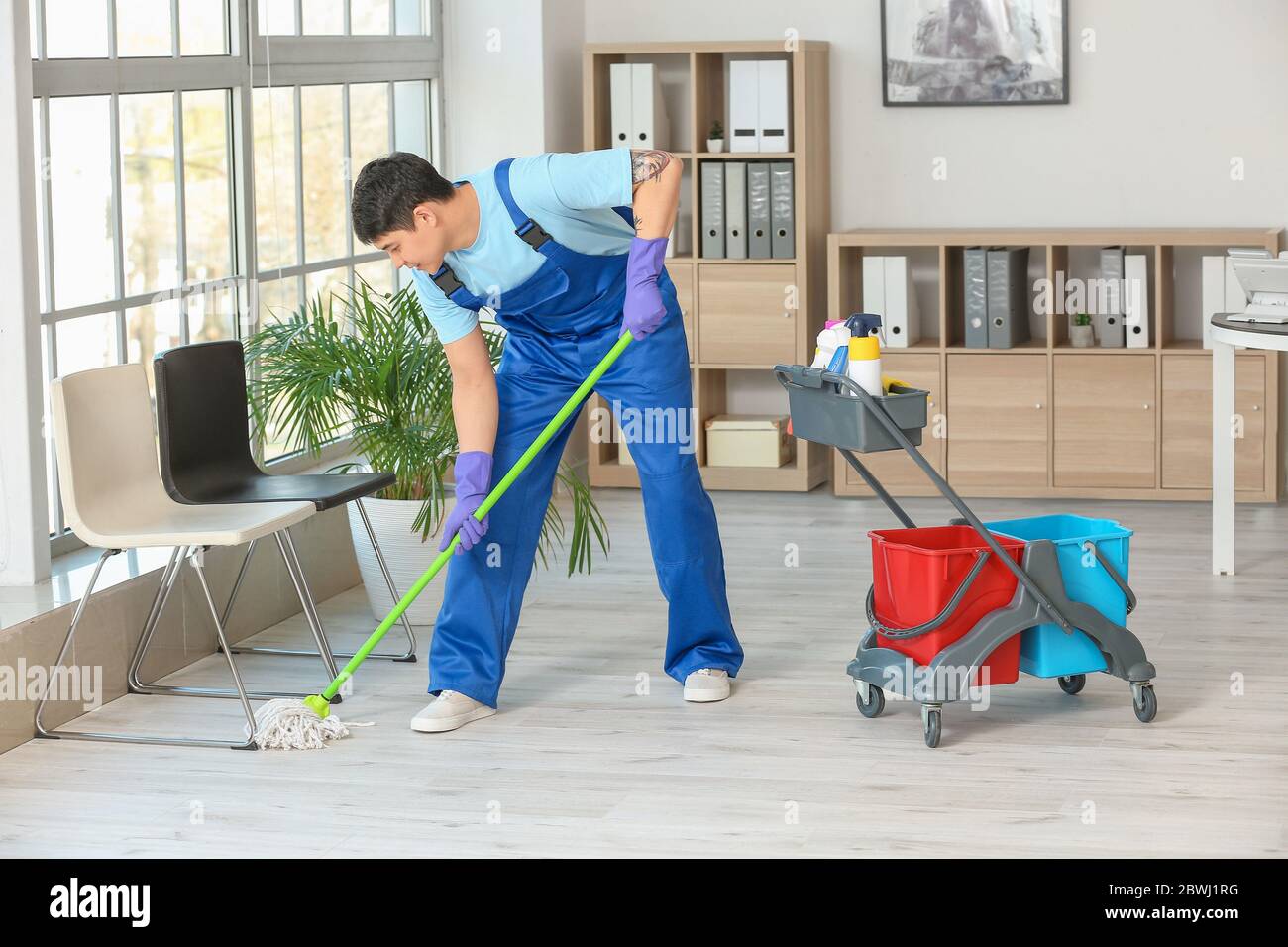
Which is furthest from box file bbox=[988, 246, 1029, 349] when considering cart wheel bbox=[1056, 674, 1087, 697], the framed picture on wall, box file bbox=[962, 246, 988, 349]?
cart wheel bbox=[1056, 674, 1087, 697]

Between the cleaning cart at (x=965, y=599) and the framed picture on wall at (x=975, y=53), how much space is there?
9.22ft

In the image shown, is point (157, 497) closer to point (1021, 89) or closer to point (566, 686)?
point (566, 686)

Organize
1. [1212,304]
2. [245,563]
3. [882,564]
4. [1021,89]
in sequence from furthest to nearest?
[1021,89] < [1212,304] < [245,563] < [882,564]

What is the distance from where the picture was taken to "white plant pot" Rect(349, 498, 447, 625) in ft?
13.6

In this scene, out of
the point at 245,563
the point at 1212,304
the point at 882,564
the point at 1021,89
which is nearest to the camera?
the point at 882,564

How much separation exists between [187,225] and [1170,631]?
258 cm

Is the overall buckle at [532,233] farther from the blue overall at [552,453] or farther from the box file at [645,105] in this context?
the box file at [645,105]

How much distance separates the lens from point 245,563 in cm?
391

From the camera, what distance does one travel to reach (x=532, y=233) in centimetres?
324

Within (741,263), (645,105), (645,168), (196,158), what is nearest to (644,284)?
(645,168)

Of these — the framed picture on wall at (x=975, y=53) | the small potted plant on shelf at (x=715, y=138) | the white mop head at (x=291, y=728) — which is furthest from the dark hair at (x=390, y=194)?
the framed picture on wall at (x=975, y=53)

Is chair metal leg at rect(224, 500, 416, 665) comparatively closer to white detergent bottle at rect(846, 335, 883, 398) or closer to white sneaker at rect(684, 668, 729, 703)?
white sneaker at rect(684, 668, 729, 703)

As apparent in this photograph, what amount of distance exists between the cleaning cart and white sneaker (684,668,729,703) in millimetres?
338
